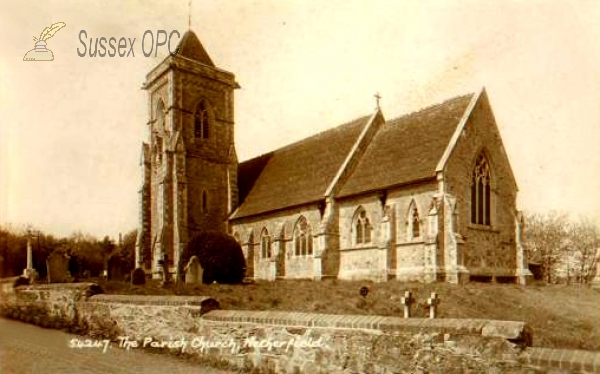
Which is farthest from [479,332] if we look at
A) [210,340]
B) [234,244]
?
[234,244]

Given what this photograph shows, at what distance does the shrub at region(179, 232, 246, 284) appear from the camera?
23297mm

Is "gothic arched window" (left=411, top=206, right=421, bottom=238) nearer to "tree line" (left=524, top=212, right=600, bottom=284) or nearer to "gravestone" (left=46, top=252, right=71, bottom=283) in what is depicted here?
"gravestone" (left=46, top=252, right=71, bottom=283)

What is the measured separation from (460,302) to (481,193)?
9.44 meters

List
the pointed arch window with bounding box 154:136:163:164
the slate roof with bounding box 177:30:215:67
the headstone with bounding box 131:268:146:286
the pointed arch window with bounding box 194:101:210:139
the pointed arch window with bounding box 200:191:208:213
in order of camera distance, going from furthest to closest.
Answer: the slate roof with bounding box 177:30:215:67 < the pointed arch window with bounding box 194:101:210:139 < the pointed arch window with bounding box 154:136:163:164 < the pointed arch window with bounding box 200:191:208:213 < the headstone with bounding box 131:268:146:286

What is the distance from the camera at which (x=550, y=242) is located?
161 feet

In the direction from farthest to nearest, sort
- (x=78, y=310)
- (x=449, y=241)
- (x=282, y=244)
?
Answer: 1. (x=282, y=244)
2. (x=449, y=241)
3. (x=78, y=310)

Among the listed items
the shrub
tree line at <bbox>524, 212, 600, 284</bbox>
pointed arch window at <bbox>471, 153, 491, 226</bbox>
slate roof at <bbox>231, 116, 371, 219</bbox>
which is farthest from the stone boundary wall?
tree line at <bbox>524, 212, 600, 284</bbox>

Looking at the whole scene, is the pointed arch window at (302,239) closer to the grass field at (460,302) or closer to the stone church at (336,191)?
the stone church at (336,191)

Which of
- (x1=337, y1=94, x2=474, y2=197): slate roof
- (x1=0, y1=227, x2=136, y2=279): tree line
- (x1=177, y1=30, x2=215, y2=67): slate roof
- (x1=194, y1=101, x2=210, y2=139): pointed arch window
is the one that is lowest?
(x1=0, y1=227, x2=136, y2=279): tree line

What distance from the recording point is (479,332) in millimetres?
5988

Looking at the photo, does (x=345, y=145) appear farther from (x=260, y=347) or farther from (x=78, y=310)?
(x=260, y=347)

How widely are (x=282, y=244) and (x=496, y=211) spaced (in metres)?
11.8

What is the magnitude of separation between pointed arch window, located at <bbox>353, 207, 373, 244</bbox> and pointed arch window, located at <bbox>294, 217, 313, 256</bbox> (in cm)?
321

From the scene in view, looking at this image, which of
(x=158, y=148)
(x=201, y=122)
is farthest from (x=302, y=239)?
(x=158, y=148)
